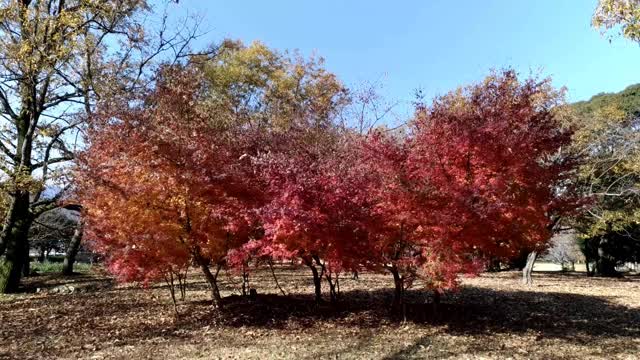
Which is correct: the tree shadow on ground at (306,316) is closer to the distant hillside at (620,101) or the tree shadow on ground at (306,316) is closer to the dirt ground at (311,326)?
the dirt ground at (311,326)

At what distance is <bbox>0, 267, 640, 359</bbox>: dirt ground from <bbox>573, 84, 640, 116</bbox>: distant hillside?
1763cm

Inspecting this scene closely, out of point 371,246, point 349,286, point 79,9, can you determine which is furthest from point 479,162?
point 79,9

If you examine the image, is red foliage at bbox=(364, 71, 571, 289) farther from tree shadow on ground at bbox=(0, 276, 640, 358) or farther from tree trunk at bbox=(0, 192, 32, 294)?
tree trunk at bbox=(0, 192, 32, 294)

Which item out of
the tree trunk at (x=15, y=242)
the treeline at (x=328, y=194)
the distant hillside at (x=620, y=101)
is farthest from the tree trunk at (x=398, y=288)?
the distant hillside at (x=620, y=101)

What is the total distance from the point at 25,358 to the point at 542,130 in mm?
9555

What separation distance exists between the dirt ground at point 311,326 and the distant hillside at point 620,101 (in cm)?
1763

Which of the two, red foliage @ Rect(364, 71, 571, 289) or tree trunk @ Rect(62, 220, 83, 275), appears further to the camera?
tree trunk @ Rect(62, 220, 83, 275)

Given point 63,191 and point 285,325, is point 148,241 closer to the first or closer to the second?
point 285,325

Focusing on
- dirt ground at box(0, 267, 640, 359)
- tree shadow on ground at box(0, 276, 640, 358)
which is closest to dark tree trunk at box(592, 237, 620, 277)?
dirt ground at box(0, 267, 640, 359)

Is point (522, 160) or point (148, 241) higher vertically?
point (522, 160)

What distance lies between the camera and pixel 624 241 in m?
29.5

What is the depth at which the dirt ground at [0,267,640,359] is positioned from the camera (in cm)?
823

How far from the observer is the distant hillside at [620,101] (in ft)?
95.3

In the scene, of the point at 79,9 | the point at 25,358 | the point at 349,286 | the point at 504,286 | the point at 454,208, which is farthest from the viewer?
the point at 504,286
